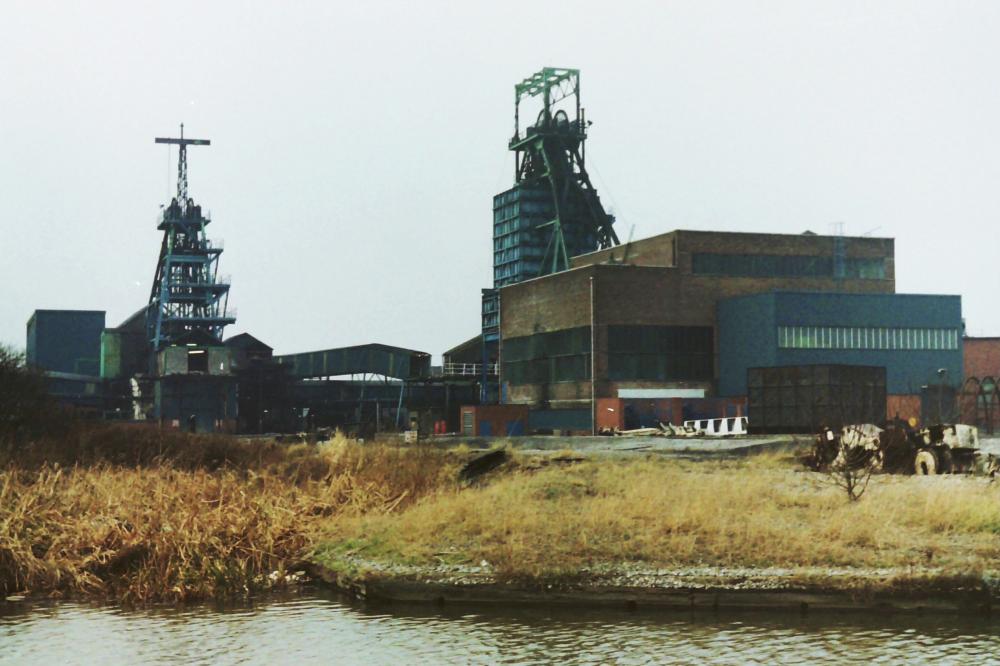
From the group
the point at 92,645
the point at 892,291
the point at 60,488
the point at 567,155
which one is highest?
the point at 567,155

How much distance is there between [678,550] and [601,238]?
87.8 m

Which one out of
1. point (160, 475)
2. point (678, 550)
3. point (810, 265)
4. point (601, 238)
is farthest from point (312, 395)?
point (678, 550)

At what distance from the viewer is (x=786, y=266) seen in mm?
80125

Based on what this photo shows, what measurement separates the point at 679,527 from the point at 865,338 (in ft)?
198

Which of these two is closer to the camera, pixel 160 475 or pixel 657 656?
pixel 657 656

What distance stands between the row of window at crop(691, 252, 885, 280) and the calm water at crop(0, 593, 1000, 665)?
64.5m

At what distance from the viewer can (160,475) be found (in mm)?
21031

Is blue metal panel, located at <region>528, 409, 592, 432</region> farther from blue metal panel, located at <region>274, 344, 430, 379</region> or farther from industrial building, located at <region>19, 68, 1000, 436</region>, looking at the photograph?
blue metal panel, located at <region>274, 344, 430, 379</region>

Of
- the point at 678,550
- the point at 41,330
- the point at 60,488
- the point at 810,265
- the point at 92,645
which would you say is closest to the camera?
the point at 92,645

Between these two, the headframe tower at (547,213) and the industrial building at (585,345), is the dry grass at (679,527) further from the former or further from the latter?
the headframe tower at (547,213)

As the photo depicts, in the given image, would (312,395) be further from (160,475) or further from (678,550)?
(678,550)

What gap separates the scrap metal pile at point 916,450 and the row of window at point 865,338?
1685 inches

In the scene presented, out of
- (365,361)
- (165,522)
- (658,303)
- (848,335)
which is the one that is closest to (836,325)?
(848,335)

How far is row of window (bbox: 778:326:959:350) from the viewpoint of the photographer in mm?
71000
